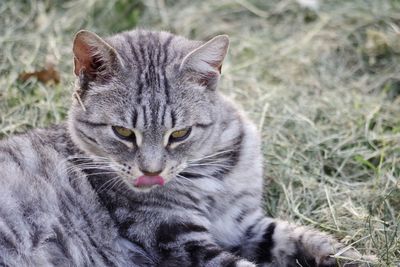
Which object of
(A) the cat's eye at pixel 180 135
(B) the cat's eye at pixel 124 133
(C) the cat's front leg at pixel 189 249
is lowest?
(C) the cat's front leg at pixel 189 249

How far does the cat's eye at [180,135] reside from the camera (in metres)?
3.14

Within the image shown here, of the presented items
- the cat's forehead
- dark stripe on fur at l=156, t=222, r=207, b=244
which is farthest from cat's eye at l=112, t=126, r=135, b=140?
dark stripe on fur at l=156, t=222, r=207, b=244

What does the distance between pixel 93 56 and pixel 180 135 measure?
0.53 m

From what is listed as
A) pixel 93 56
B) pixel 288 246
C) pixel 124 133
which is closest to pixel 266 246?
pixel 288 246

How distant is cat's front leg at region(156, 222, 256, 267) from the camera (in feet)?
9.94

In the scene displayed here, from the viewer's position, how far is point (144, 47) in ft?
10.9

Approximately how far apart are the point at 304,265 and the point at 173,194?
73 cm

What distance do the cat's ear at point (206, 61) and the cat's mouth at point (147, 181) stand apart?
51cm

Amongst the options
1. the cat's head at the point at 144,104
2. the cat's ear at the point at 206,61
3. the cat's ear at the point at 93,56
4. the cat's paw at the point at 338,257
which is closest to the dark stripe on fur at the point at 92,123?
the cat's head at the point at 144,104

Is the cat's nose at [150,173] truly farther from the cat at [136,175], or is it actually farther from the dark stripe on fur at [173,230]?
the dark stripe on fur at [173,230]

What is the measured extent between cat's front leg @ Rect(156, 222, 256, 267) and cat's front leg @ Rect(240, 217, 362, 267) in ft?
1.28

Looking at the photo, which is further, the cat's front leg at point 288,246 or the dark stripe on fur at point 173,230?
the cat's front leg at point 288,246

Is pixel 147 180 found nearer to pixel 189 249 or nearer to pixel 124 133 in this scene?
pixel 124 133

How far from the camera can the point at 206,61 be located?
323 centimetres
